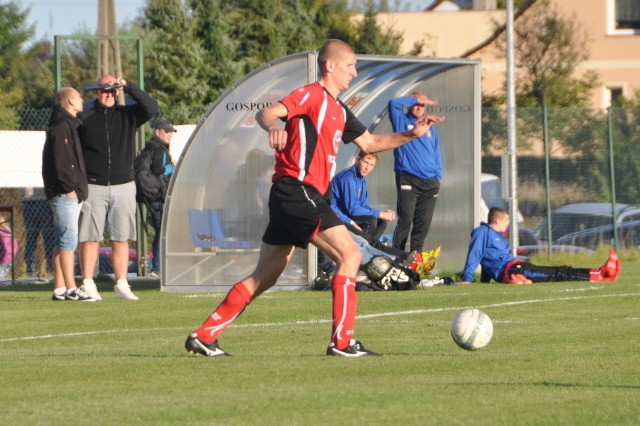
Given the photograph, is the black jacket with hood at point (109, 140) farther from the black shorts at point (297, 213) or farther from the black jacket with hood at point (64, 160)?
the black shorts at point (297, 213)

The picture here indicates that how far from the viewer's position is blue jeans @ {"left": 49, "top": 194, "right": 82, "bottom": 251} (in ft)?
47.9

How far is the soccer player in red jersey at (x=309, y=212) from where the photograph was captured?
353 inches

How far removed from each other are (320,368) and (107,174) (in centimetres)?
709

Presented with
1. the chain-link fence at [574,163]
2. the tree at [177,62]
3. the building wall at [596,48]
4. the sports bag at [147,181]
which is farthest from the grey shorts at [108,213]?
the building wall at [596,48]

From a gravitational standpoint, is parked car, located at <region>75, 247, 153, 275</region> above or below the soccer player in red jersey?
below

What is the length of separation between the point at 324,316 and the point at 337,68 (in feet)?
13.3

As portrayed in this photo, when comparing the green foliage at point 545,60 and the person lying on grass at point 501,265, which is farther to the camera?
the green foliage at point 545,60

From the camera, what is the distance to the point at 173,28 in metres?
37.6

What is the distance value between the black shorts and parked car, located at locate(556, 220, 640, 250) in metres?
17.3

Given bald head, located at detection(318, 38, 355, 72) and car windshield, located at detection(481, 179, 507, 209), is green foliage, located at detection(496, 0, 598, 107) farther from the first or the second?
bald head, located at detection(318, 38, 355, 72)

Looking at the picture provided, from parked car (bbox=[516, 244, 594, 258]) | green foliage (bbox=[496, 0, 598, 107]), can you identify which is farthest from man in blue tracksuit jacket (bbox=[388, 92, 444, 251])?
green foliage (bbox=[496, 0, 598, 107])

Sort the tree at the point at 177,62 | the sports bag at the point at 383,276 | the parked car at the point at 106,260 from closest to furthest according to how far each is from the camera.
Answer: the sports bag at the point at 383,276, the parked car at the point at 106,260, the tree at the point at 177,62

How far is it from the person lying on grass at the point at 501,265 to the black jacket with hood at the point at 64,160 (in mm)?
5100

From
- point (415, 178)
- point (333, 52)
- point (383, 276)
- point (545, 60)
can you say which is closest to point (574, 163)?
point (415, 178)
